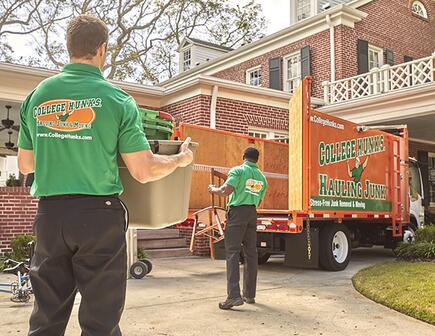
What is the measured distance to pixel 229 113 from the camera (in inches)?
492

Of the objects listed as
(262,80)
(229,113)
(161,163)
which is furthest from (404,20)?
(161,163)

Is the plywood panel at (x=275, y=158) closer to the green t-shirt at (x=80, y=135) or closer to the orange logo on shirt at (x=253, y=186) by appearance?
the orange logo on shirt at (x=253, y=186)

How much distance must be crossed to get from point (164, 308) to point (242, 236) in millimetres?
1212

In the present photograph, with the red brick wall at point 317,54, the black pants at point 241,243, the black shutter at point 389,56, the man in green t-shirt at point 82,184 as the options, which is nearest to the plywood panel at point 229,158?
the black pants at point 241,243

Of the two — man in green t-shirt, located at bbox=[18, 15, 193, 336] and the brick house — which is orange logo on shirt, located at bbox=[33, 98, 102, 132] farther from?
the brick house

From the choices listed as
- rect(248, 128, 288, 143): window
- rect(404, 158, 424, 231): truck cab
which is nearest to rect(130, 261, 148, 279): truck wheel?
rect(248, 128, 288, 143): window

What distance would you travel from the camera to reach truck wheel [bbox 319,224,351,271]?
349 inches

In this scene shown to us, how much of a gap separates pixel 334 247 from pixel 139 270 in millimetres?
3632

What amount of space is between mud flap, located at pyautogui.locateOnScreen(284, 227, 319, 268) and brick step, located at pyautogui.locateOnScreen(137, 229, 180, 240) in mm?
3634

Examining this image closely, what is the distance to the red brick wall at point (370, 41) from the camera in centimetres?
1672

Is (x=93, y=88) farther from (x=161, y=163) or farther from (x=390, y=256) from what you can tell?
(x=390, y=256)

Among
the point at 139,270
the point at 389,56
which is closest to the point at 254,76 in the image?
the point at 389,56

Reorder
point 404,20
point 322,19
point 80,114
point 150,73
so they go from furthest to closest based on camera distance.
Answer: point 150,73 → point 404,20 → point 322,19 → point 80,114

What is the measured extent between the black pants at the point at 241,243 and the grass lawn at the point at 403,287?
166 centimetres
